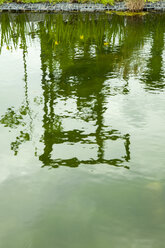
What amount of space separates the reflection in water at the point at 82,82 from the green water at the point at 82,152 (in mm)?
27

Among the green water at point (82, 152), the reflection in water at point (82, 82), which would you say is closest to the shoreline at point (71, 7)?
the reflection in water at point (82, 82)

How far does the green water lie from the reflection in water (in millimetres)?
27

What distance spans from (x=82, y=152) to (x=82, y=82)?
373 cm

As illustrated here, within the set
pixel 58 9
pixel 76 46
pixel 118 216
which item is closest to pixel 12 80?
pixel 76 46

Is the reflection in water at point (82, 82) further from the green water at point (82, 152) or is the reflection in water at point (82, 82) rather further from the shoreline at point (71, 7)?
the shoreline at point (71, 7)

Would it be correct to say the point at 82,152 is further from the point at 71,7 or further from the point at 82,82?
the point at 71,7

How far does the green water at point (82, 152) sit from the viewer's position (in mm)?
3621

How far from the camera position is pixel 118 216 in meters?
3.80

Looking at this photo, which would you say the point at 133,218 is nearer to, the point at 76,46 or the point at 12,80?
the point at 12,80

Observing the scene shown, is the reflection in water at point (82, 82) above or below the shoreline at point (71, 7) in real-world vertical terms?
below

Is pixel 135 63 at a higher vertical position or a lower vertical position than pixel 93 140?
higher

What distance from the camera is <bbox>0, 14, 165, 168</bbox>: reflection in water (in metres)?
5.35

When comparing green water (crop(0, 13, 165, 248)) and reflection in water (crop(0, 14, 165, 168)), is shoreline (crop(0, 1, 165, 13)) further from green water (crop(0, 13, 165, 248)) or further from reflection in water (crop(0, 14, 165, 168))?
green water (crop(0, 13, 165, 248))

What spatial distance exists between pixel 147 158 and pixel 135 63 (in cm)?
608
